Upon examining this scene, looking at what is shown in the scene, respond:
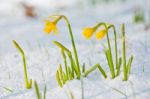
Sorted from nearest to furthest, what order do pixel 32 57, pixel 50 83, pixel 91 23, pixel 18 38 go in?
1. pixel 50 83
2. pixel 32 57
3. pixel 18 38
4. pixel 91 23

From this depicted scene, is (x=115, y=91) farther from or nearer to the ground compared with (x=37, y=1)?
farther from the ground

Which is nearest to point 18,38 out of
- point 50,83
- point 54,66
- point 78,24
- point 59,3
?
point 78,24

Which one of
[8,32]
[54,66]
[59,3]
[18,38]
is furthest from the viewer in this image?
[59,3]

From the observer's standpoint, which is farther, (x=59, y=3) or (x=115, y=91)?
(x=59, y=3)

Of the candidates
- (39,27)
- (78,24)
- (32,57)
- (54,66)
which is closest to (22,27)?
(39,27)

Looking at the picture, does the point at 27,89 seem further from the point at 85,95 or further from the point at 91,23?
the point at 91,23

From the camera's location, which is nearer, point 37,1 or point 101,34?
point 101,34

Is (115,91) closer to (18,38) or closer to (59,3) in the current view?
(18,38)

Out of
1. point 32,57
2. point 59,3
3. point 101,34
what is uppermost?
point 101,34

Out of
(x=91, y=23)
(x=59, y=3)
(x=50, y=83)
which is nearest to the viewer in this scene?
(x=50, y=83)
